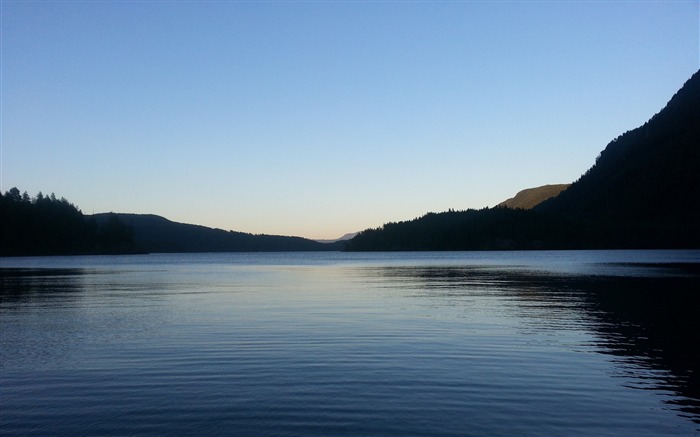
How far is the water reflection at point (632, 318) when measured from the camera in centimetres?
2159

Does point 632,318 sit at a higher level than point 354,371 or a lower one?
lower

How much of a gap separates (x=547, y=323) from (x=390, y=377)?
1782cm

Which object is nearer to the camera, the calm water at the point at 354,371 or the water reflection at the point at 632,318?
the calm water at the point at 354,371

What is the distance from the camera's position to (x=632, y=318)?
1507 inches

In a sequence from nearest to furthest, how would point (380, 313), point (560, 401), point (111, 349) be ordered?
point (560, 401) < point (111, 349) < point (380, 313)

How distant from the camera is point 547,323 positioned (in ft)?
118

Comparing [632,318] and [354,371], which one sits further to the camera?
[632,318]

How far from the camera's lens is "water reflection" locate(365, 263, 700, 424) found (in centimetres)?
2159

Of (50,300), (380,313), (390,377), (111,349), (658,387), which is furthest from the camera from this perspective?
(50,300)

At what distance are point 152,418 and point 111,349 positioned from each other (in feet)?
41.1

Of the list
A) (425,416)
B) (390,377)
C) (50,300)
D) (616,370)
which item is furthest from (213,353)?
(50,300)

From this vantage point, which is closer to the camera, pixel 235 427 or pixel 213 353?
pixel 235 427

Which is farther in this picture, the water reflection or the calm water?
the water reflection

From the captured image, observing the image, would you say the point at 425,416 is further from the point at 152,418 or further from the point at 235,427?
the point at 152,418
